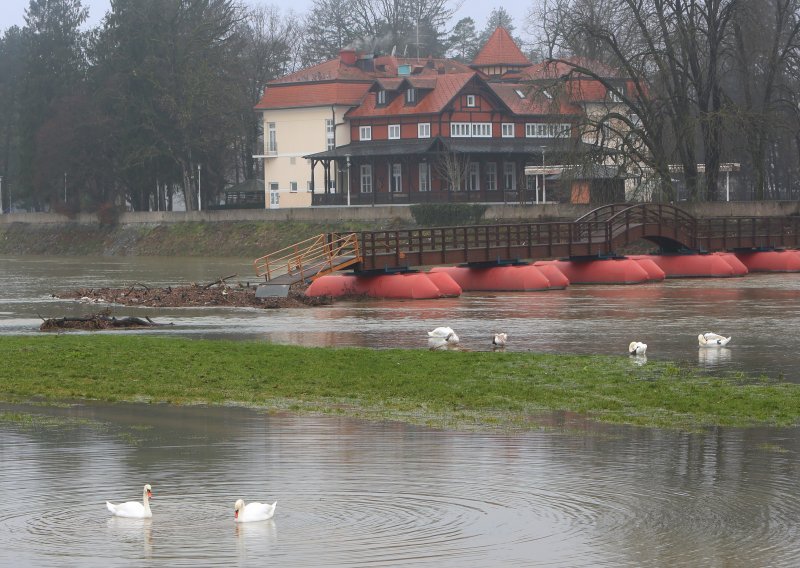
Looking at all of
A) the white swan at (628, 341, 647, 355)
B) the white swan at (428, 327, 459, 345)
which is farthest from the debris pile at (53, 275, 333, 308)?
the white swan at (628, 341, 647, 355)

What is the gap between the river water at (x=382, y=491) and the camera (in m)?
13.1

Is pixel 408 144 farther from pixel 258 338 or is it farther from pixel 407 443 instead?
pixel 407 443

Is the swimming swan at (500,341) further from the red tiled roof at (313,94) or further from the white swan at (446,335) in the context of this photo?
the red tiled roof at (313,94)

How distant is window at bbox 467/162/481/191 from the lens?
10419 centimetres

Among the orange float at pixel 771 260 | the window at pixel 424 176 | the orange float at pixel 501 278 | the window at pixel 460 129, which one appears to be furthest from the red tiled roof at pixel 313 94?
the orange float at pixel 501 278

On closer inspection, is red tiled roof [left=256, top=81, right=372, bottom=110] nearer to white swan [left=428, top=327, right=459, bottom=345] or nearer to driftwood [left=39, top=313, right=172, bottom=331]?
driftwood [left=39, top=313, right=172, bottom=331]

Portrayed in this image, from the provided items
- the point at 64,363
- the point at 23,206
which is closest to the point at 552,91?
the point at 64,363

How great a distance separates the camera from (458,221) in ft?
295

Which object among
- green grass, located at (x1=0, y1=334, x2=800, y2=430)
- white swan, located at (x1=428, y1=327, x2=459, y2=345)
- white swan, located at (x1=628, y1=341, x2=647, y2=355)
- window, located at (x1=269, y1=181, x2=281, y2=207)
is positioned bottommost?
green grass, located at (x1=0, y1=334, x2=800, y2=430)

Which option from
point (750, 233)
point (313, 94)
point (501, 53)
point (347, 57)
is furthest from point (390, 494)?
point (501, 53)

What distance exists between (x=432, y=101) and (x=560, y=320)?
69219 mm

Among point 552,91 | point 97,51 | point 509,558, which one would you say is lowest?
point 509,558

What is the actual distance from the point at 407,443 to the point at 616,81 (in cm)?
5888

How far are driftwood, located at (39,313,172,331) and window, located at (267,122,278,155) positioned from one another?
81.9 m
